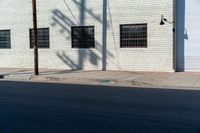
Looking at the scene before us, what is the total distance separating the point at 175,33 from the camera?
19.1m

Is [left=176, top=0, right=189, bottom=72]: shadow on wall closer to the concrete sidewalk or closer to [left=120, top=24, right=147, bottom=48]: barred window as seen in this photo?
the concrete sidewalk

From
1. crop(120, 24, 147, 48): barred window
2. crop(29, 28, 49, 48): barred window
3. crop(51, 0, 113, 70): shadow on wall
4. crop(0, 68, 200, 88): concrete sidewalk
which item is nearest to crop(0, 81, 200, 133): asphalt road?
crop(0, 68, 200, 88): concrete sidewalk

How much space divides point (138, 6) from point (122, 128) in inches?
506

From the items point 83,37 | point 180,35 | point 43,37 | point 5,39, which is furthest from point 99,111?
point 5,39

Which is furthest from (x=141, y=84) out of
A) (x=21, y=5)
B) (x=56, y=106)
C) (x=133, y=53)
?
(x=21, y=5)

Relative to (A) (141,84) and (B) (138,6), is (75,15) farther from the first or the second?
(A) (141,84)

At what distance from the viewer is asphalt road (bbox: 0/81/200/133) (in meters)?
7.54

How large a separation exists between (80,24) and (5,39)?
588cm

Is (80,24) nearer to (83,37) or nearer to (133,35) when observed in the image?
(83,37)

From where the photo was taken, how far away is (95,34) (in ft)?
68.2

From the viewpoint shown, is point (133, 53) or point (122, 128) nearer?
point (122, 128)

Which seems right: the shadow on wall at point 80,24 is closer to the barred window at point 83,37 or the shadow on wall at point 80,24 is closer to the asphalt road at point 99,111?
the barred window at point 83,37

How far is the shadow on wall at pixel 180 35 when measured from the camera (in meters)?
19.1

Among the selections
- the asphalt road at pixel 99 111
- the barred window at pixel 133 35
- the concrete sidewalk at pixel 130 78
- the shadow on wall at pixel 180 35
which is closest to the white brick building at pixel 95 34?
the barred window at pixel 133 35
